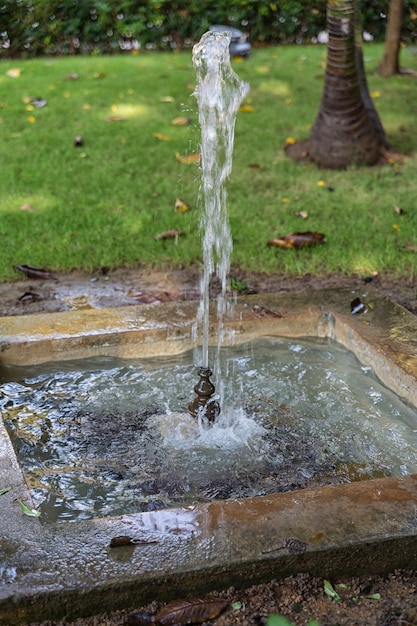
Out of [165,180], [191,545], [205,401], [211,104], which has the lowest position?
[165,180]

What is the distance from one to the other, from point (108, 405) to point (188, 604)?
54.6 inches

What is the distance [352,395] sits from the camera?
3.58 m

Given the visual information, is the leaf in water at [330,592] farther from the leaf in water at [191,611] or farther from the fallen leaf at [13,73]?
the fallen leaf at [13,73]

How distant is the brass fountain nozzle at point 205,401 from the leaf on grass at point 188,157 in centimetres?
365

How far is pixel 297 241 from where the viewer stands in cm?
543

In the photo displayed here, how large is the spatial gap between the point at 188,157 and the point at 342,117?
4.26 feet

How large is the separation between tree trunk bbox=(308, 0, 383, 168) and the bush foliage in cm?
394

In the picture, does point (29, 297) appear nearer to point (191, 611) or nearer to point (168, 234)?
point (168, 234)

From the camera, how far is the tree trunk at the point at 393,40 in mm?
7961

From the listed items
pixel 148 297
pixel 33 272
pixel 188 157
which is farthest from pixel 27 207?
pixel 148 297

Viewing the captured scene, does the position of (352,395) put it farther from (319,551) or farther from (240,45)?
(240,45)

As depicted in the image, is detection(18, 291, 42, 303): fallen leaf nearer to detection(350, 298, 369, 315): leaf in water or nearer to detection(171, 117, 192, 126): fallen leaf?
detection(350, 298, 369, 315): leaf in water

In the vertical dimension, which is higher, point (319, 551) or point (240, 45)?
point (319, 551)

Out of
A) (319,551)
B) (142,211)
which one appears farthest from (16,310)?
(319,551)
